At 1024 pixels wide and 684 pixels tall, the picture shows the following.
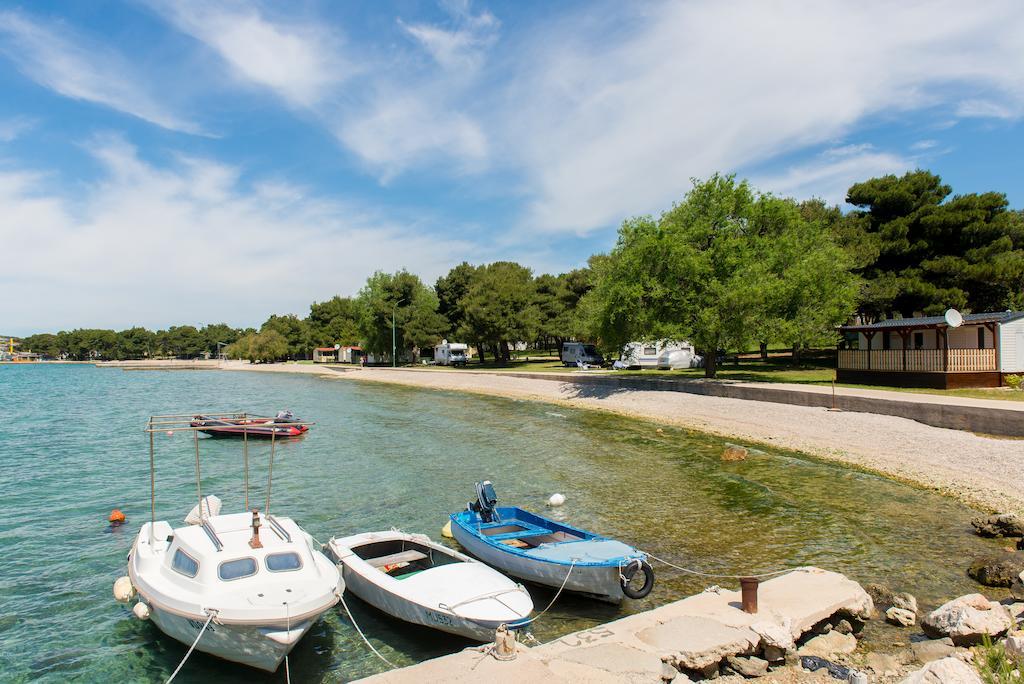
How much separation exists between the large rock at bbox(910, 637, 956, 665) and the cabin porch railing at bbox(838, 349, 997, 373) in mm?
24598

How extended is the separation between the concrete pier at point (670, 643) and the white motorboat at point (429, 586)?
109 centimetres

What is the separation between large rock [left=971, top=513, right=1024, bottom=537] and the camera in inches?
521

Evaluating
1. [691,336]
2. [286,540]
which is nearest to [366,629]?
[286,540]

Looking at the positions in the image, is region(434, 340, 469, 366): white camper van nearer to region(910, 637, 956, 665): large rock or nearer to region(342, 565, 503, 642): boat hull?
region(342, 565, 503, 642): boat hull

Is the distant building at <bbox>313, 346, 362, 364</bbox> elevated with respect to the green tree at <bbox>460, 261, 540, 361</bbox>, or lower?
lower

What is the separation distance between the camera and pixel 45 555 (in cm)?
1398

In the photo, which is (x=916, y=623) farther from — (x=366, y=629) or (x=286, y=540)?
(x=286, y=540)

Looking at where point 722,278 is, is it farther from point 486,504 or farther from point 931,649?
point 931,649

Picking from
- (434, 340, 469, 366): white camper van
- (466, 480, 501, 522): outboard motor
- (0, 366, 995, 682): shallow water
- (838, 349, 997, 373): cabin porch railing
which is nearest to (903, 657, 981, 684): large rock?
(0, 366, 995, 682): shallow water

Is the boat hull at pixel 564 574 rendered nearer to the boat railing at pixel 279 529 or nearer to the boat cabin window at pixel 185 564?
the boat railing at pixel 279 529

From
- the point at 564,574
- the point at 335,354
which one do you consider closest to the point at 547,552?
the point at 564,574

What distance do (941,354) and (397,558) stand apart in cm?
2890

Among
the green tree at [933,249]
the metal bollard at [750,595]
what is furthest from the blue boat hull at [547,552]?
the green tree at [933,249]

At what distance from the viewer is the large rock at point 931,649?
804 cm
